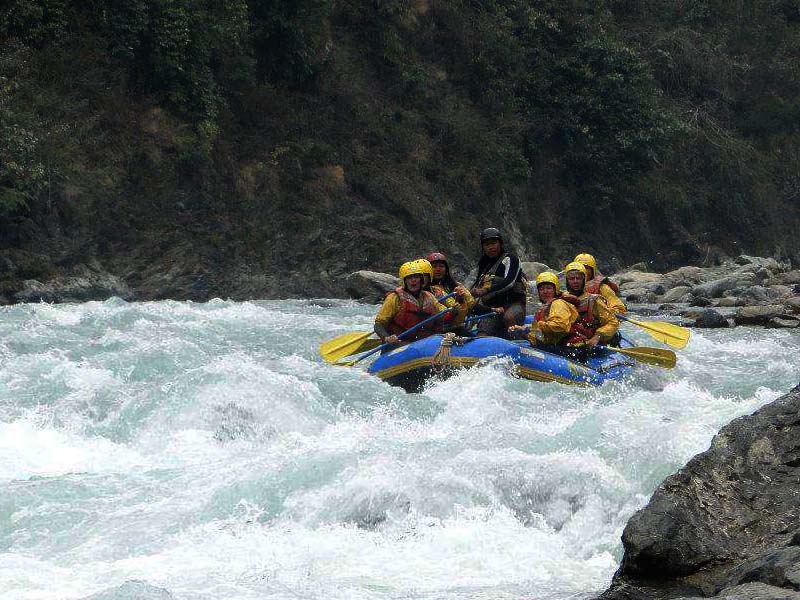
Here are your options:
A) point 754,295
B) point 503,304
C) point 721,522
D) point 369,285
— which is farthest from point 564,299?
point 754,295

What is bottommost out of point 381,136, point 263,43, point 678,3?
point 381,136

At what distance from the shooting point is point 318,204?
21.2m

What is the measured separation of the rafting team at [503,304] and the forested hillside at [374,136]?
7.75 meters

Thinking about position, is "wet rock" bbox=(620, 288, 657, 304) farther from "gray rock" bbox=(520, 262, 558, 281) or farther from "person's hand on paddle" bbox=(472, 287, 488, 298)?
"person's hand on paddle" bbox=(472, 287, 488, 298)

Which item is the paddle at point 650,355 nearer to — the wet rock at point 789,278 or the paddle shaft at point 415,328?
the paddle shaft at point 415,328

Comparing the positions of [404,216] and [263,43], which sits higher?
[263,43]

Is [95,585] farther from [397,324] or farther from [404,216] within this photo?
[404,216]

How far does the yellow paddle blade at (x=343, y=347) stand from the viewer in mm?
11195

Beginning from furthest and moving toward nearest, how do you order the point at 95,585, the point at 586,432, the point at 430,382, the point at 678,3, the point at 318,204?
the point at 678,3
the point at 318,204
the point at 430,382
the point at 586,432
the point at 95,585

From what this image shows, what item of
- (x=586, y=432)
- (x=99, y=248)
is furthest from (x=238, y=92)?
(x=586, y=432)

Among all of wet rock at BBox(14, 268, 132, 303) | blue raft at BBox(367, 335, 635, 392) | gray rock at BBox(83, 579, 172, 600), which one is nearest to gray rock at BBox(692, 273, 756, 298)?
blue raft at BBox(367, 335, 635, 392)

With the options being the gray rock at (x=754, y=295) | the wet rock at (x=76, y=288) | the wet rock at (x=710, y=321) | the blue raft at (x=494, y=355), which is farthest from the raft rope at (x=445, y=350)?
the gray rock at (x=754, y=295)

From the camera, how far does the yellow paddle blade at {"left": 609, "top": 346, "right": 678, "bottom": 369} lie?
34.5 ft

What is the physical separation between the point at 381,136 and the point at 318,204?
2.86m
